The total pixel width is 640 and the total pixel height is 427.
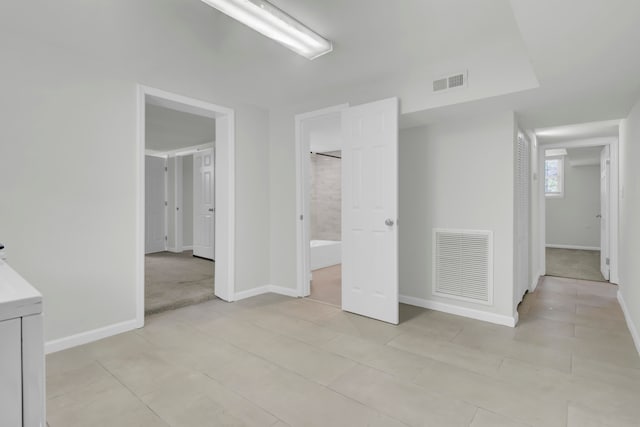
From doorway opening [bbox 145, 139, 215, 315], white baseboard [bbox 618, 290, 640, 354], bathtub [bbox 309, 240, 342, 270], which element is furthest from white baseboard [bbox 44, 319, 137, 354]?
white baseboard [bbox 618, 290, 640, 354]

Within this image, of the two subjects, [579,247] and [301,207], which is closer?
[301,207]

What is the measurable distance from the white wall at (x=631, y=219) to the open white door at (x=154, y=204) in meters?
7.69

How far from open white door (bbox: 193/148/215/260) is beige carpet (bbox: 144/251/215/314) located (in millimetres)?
265

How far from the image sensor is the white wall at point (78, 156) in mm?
2346

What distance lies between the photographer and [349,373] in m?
2.20

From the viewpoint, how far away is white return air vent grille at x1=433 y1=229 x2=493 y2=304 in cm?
321

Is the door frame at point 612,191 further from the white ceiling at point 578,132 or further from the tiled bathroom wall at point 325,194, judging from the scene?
the tiled bathroom wall at point 325,194

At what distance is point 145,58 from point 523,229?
416 centimetres

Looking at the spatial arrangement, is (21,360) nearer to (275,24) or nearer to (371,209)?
(275,24)

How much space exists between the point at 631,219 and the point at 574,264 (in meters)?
3.65

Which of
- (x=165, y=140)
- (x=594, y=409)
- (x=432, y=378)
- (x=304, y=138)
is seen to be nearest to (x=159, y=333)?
(x=432, y=378)

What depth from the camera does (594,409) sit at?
1.82m

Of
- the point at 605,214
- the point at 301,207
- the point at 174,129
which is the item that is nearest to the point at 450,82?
the point at 301,207

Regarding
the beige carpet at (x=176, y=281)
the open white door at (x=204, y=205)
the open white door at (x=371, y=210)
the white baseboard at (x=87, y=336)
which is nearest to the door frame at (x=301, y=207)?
the open white door at (x=371, y=210)
